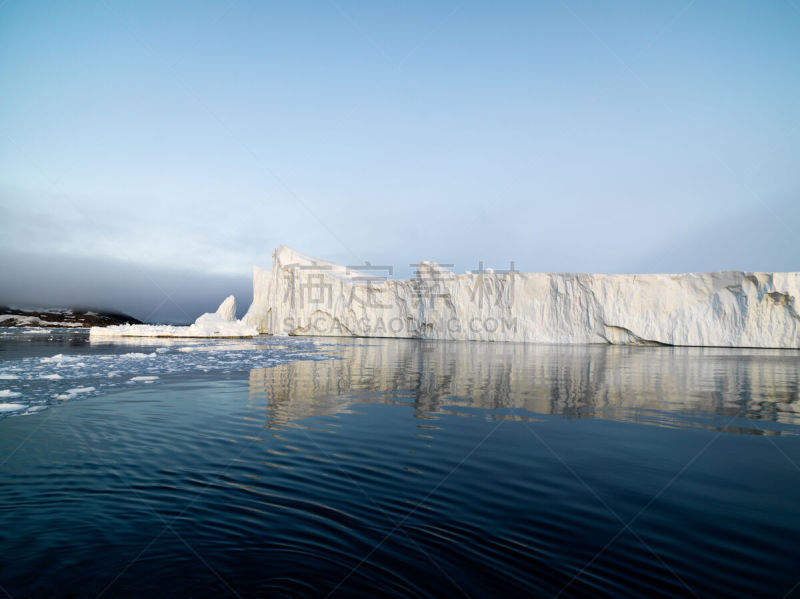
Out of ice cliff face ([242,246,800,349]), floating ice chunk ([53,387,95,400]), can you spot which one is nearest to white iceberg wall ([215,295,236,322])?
ice cliff face ([242,246,800,349])

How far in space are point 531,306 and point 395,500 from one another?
95.5 ft

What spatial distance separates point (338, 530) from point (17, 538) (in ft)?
5.26

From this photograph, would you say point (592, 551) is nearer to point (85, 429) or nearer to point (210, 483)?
point (210, 483)

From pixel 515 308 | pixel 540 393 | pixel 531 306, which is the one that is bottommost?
pixel 540 393

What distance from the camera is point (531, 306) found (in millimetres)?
30391

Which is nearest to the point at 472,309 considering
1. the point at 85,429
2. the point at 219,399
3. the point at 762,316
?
the point at 762,316

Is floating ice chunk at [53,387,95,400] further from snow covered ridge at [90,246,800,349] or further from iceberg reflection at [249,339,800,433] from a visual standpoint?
snow covered ridge at [90,246,800,349]

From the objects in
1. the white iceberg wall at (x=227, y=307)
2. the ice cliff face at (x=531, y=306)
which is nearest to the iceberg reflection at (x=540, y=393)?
the ice cliff face at (x=531, y=306)

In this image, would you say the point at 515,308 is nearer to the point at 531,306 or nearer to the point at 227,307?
the point at 531,306

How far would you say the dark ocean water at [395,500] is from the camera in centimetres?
191

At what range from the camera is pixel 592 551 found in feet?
7.06

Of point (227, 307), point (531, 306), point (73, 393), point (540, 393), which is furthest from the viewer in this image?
point (227, 307)

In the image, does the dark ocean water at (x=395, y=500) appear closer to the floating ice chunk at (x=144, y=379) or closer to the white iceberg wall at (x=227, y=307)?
the floating ice chunk at (x=144, y=379)

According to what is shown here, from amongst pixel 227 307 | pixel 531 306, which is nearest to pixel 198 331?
pixel 227 307
